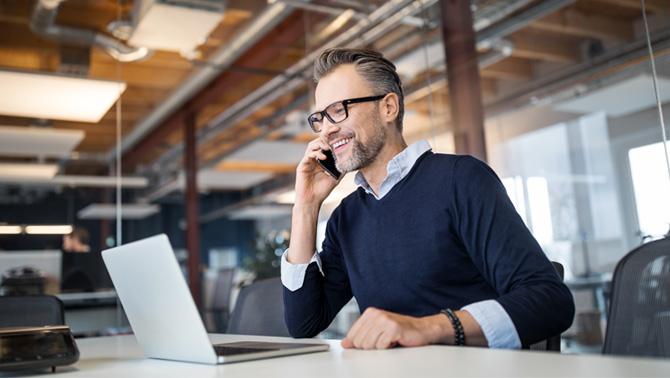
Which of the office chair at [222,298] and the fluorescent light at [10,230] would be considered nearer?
the fluorescent light at [10,230]

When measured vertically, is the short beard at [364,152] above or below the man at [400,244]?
above

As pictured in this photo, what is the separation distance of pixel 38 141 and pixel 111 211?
769 millimetres

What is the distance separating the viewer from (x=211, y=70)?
6.15m

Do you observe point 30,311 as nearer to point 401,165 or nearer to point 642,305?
point 401,165

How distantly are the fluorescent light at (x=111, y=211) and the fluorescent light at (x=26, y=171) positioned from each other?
1.26 ft

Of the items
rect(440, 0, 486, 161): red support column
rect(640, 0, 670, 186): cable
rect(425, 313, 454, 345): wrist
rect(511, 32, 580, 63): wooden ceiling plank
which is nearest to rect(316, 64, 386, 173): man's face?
rect(425, 313, 454, 345): wrist

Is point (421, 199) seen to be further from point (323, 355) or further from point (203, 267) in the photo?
point (203, 267)

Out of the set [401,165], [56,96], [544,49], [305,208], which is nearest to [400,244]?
[401,165]

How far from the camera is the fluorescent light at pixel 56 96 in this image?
15.9ft

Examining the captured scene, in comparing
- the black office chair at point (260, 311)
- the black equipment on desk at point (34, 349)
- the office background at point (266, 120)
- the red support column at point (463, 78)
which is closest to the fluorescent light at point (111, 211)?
the office background at point (266, 120)

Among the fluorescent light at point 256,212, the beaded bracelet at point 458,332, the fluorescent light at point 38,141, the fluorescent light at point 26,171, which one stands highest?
the fluorescent light at point 38,141

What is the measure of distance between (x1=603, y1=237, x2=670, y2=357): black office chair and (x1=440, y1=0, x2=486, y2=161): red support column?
10.8ft

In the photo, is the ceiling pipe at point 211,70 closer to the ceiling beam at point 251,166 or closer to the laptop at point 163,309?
the ceiling beam at point 251,166

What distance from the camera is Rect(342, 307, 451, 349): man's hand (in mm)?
1248
